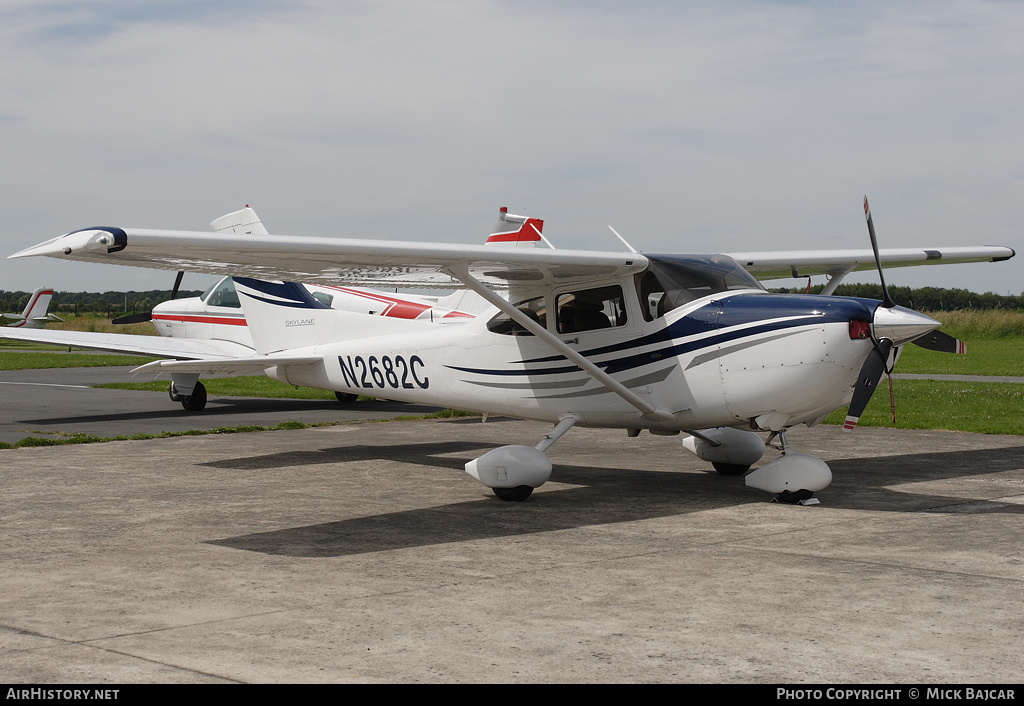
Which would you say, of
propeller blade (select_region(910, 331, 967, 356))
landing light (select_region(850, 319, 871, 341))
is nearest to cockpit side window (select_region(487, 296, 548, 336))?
landing light (select_region(850, 319, 871, 341))

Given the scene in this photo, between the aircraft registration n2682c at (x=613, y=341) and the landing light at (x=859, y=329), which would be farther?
the landing light at (x=859, y=329)

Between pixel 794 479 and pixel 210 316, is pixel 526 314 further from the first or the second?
pixel 210 316

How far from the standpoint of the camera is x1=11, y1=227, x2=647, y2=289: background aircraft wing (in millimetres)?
6238

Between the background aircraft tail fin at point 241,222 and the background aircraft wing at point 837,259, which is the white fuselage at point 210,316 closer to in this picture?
the background aircraft tail fin at point 241,222

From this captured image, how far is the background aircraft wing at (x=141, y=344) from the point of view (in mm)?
17703

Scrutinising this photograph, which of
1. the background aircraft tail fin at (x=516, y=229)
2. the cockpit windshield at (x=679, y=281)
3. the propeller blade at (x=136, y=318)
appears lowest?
the propeller blade at (x=136, y=318)

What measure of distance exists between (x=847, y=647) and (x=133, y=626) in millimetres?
3321

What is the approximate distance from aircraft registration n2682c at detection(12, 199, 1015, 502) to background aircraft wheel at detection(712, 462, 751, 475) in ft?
0.07

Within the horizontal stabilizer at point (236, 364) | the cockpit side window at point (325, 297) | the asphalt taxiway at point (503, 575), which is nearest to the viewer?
the asphalt taxiway at point (503, 575)

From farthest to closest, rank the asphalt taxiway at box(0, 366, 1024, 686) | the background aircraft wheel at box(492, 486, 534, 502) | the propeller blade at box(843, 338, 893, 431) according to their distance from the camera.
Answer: the background aircraft wheel at box(492, 486, 534, 502) → the propeller blade at box(843, 338, 893, 431) → the asphalt taxiway at box(0, 366, 1024, 686)

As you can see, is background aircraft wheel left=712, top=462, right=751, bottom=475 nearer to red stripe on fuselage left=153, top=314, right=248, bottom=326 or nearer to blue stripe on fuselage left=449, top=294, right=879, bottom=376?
blue stripe on fuselage left=449, top=294, right=879, bottom=376

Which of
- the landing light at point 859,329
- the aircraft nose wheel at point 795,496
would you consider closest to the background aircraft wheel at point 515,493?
the aircraft nose wheel at point 795,496

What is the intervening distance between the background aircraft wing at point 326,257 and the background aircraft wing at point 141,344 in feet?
28.8

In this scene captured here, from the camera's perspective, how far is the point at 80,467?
10750 mm
